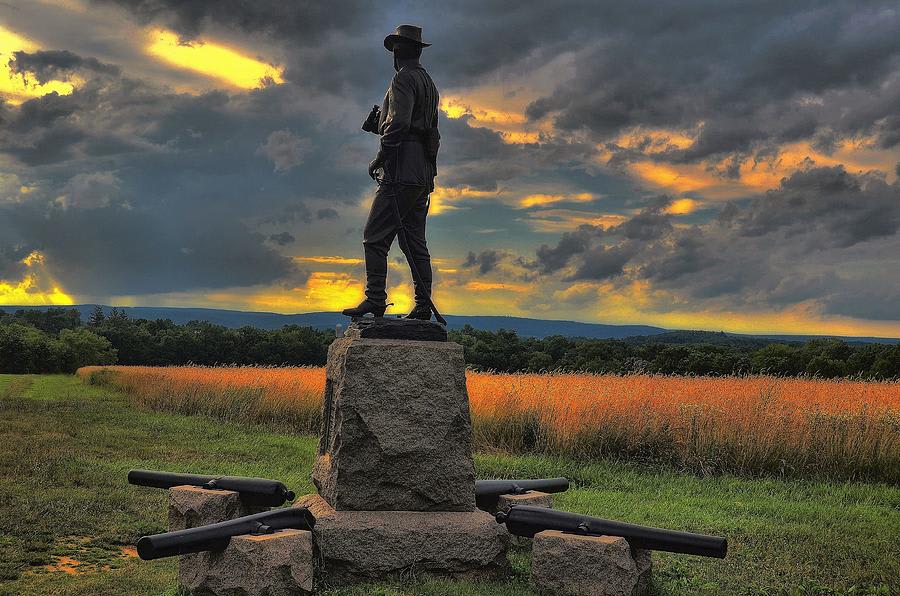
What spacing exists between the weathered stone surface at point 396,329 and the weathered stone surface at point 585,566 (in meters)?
1.88

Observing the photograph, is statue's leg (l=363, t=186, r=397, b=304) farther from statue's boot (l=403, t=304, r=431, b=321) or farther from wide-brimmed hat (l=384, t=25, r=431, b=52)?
wide-brimmed hat (l=384, t=25, r=431, b=52)

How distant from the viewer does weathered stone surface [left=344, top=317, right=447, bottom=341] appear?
20.2 ft

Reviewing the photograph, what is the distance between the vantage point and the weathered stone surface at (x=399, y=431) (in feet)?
19.0

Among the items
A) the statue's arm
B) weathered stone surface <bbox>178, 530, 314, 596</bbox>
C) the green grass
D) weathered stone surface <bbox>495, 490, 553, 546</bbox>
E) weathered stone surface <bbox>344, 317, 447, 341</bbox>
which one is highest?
the statue's arm

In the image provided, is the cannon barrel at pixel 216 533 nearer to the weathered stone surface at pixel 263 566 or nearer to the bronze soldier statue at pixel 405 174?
the weathered stone surface at pixel 263 566

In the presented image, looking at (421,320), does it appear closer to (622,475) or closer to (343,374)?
(343,374)

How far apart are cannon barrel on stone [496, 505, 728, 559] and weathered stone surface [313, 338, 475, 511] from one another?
0.57 meters

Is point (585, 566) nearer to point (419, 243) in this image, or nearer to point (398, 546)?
point (398, 546)

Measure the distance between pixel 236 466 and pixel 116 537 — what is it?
402cm

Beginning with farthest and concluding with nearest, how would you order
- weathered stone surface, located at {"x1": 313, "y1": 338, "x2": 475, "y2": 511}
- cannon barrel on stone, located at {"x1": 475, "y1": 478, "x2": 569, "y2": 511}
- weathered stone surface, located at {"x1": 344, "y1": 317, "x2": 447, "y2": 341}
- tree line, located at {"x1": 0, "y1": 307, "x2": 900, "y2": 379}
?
tree line, located at {"x1": 0, "y1": 307, "x2": 900, "y2": 379}, cannon barrel on stone, located at {"x1": 475, "y1": 478, "x2": 569, "y2": 511}, weathered stone surface, located at {"x1": 344, "y1": 317, "x2": 447, "y2": 341}, weathered stone surface, located at {"x1": 313, "y1": 338, "x2": 475, "y2": 511}

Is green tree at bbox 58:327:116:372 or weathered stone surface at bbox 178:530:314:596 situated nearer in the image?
weathered stone surface at bbox 178:530:314:596

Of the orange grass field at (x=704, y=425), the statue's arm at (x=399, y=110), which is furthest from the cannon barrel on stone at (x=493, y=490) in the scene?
the orange grass field at (x=704, y=425)

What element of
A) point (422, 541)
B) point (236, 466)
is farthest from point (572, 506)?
point (236, 466)

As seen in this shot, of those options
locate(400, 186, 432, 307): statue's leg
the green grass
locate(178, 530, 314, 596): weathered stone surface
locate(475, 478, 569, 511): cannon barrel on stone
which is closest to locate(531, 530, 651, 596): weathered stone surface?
the green grass
